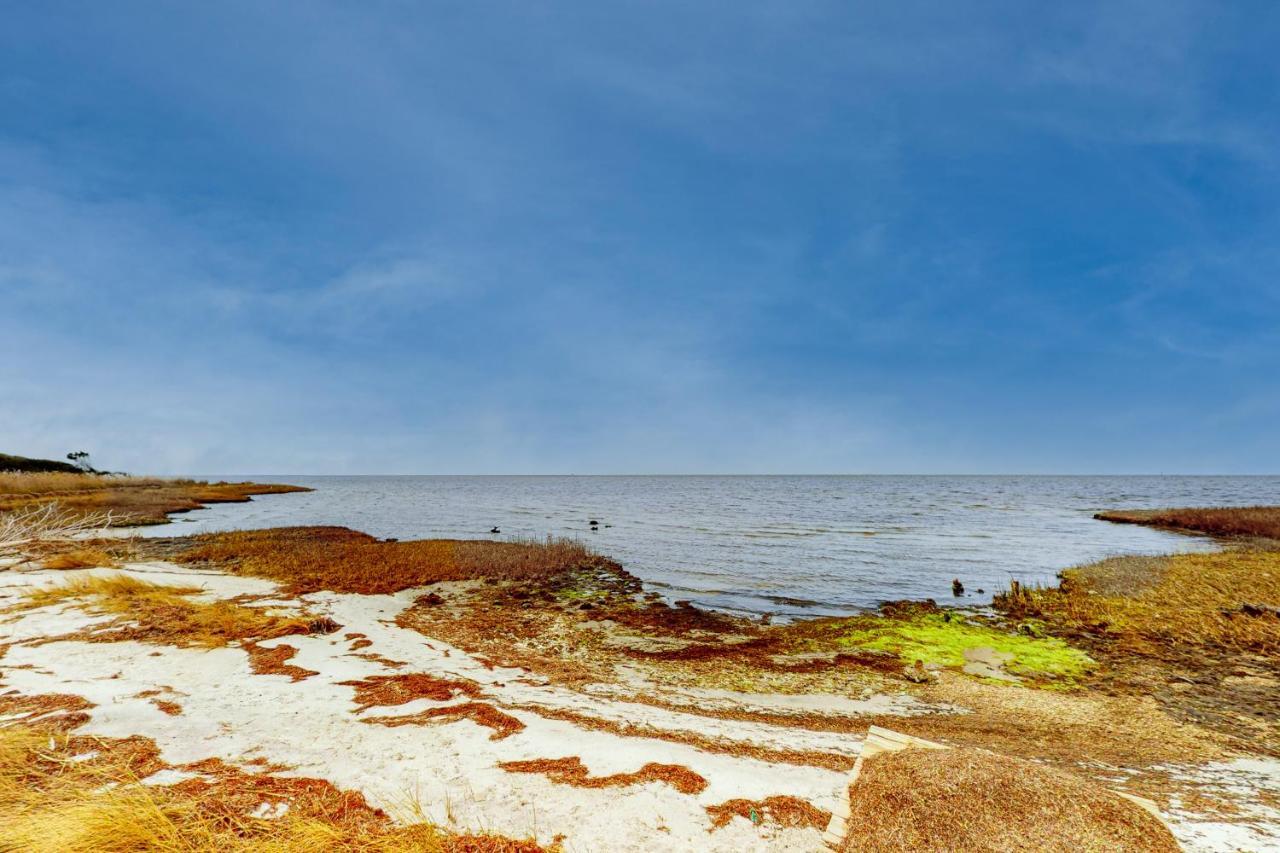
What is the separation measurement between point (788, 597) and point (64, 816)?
18.6 m

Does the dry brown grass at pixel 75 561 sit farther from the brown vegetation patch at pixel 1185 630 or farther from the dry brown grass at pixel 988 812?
the brown vegetation patch at pixel 1185 630

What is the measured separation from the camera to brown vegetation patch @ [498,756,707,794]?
17.5 ft

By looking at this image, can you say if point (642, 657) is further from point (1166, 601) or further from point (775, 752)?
point (1166, 601)

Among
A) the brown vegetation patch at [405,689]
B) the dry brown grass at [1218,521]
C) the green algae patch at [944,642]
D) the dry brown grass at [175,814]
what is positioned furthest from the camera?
the dry brown grass at [1218,521]

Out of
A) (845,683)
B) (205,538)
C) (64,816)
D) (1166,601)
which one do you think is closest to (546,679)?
(845,683)

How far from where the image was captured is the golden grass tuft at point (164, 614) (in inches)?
421

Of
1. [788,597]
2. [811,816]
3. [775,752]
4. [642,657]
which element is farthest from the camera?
[788,597]

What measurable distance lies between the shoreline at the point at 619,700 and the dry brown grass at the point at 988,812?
695mm

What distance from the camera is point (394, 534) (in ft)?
124

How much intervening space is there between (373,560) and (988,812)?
23611 millimetres

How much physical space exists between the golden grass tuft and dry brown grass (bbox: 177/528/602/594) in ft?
11.7

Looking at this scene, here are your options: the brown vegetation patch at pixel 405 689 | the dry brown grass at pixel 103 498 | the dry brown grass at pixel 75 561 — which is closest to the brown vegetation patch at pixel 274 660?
the brown vegetation patch at pixel 405 689

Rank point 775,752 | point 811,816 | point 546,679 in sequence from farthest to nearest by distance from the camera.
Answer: point 546,679 → point 775,752 → point 811,816

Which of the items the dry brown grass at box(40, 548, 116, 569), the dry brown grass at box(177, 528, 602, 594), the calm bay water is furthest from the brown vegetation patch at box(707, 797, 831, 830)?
the dry brown grass at box(40, 548, 116, 569)
